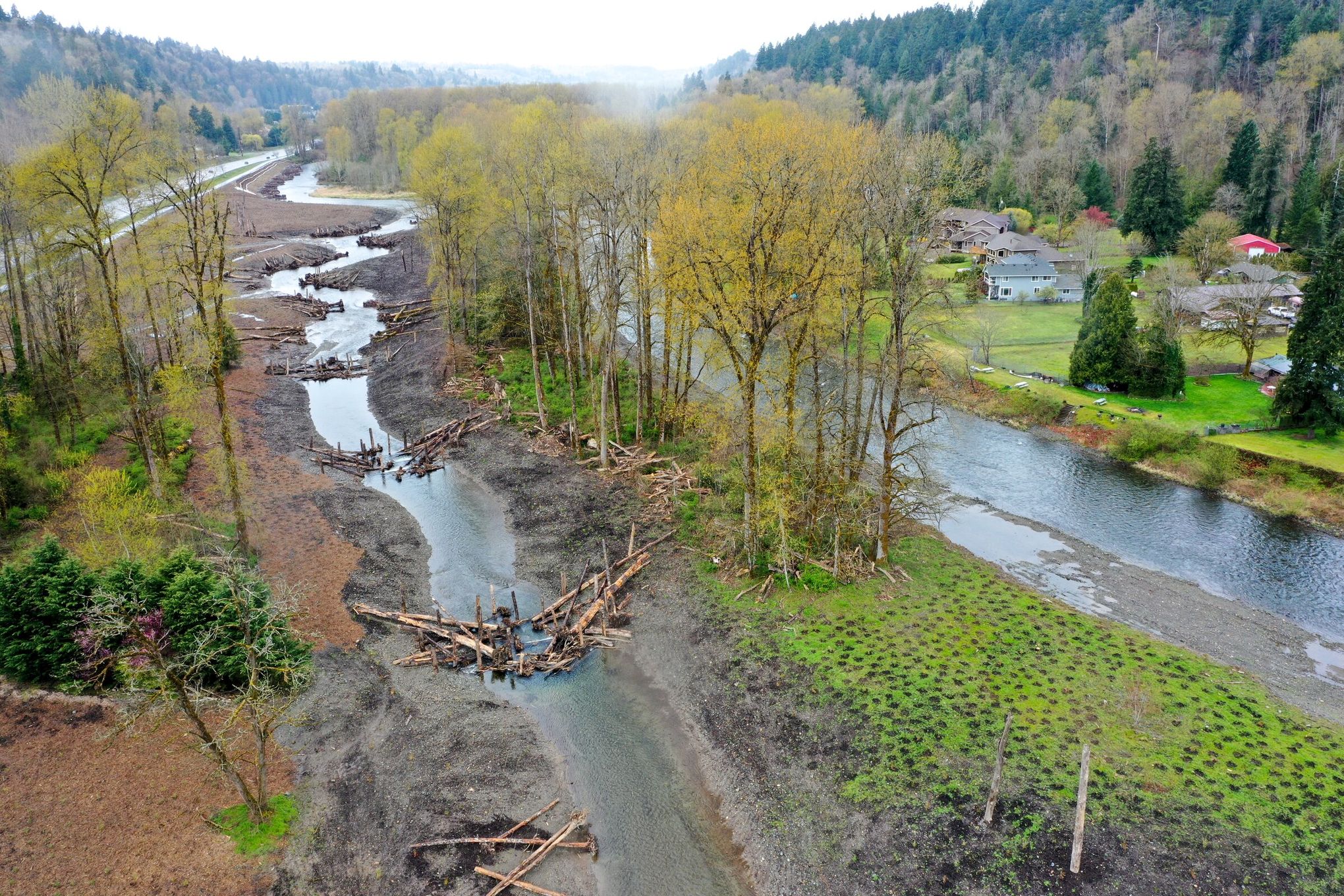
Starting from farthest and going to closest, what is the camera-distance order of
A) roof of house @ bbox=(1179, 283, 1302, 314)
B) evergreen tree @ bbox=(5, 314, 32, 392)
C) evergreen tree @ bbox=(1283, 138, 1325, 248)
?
evergreen tree @ bbox=(1283, 138, 1325, 248) < roof of house @ bbox=(1179, 283, 1302, 314) < evergreen tree @ bbox=(5, 314, 32, 392)

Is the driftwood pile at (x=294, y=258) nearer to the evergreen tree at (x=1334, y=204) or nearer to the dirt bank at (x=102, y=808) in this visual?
the dirt bank at (x=102, y=808)

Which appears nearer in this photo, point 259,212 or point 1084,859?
point 1084,859

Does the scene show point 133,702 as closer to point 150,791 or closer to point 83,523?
point 150,791

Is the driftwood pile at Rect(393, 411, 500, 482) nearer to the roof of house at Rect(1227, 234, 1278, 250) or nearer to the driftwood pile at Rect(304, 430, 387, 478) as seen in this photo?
the driftwood pile at Rect(304, 430, 387, 478)

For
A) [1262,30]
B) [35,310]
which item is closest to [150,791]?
[35,310]

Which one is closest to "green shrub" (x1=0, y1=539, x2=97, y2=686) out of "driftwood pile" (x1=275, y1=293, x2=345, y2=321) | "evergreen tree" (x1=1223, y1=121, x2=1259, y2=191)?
"driftwood pile" (x1=275, y1=293, x2=345, y2=321)

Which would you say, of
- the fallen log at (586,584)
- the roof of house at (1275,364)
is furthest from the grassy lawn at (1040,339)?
the fallen log at (586,584)
